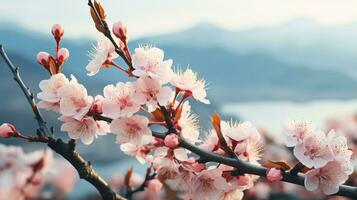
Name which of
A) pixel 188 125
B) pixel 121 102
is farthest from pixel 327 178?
pixel 121 102

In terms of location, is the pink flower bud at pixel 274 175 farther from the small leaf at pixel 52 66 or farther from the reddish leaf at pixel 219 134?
the small leaf at pixel 52 66

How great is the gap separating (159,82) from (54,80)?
202 mm

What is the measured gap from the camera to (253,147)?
115 centimetres

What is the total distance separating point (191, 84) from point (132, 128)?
15 centimetres

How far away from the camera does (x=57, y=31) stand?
3.74ft

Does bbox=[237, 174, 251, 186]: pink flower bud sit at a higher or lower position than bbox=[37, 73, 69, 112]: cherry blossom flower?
lower

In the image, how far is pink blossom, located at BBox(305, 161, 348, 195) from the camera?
3.26ft

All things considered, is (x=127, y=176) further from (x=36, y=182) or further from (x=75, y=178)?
(x=75, y=178)

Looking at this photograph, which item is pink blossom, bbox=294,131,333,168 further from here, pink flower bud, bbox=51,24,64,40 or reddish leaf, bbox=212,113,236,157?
pink flower bud, bbox=51,24,64,40

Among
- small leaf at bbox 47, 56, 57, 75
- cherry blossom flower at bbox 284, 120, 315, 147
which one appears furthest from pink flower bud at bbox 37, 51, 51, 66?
→ cherry blossom flower at bbox 284, 120, 315, 147

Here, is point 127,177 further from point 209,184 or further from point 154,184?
point 209,184

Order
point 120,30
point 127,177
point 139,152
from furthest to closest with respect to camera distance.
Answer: point 127,177 → point 139,152 → point 120,30

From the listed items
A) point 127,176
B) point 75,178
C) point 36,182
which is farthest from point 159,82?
point 75,178

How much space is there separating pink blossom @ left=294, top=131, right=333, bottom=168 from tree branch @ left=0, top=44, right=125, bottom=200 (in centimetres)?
35
